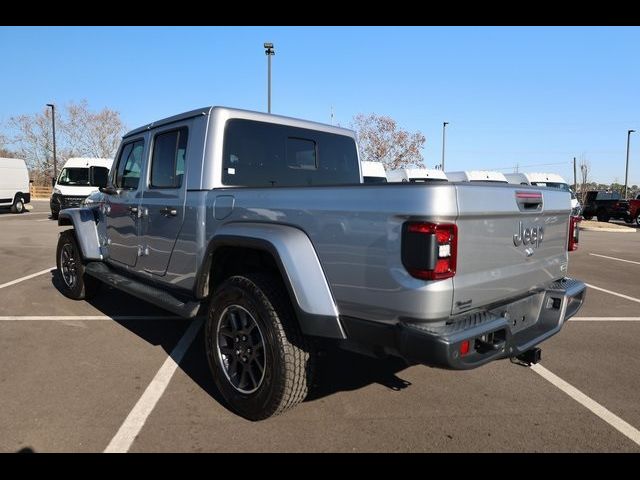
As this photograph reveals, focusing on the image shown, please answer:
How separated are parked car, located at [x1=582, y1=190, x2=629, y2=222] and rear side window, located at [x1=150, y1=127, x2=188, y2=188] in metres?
30.0

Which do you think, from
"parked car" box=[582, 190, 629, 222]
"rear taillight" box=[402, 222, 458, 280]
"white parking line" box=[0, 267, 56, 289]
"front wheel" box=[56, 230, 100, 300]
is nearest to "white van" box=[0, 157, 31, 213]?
"white parking line" box=[0, 267, 56, 289]

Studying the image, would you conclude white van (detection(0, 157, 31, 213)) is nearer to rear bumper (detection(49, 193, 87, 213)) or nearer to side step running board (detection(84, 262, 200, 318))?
rear bumper (detection(49, 193, 87, 213))

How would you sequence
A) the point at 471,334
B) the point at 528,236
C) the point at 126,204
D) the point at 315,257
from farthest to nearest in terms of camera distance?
the point at 126,204 → the point at 528,236 → the point at 315,257 → the point at 471,334

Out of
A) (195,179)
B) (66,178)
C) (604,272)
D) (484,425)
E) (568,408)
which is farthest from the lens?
(66,178)

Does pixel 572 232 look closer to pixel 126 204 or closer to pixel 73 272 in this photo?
pixel 126 204

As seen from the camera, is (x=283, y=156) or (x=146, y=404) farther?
(x=283, y=156)

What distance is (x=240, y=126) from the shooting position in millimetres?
3867

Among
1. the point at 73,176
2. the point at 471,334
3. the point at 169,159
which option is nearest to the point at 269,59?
the point at 73,176

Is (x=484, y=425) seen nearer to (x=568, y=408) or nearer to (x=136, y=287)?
(x=568, y=408)

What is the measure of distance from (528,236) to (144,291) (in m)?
3.17

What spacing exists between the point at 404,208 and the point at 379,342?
73 centimetres

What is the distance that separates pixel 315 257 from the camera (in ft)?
9.06

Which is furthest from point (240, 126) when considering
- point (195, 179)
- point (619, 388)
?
point (619, 388)
